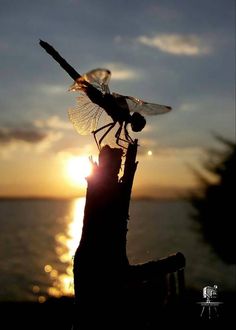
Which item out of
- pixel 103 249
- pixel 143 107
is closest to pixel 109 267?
pixel 103 249

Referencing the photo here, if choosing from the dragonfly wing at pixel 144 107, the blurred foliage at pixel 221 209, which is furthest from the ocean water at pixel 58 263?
the dragonfly wing at pixel 144 107

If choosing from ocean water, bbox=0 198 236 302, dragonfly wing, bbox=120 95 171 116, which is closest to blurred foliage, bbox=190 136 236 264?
ocean water, bbox=0 198 236 302

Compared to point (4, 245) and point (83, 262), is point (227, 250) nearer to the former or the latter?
point (83, 262)

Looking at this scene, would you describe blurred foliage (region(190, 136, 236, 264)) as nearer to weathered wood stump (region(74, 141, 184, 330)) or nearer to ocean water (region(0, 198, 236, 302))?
ocean water (region(0, 198, 236, 302))

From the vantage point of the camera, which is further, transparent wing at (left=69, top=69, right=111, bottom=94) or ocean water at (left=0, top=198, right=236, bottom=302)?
ocean water at (left=0, top=198, right=236, bottom=302)

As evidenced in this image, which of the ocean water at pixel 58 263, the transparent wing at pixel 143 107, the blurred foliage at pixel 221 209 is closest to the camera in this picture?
the transparent wing at pixel 143 107

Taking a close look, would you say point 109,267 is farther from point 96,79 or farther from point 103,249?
point 96,79

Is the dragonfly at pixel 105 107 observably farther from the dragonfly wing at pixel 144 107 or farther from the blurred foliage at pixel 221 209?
the blurred foliage at pixel 221 209
